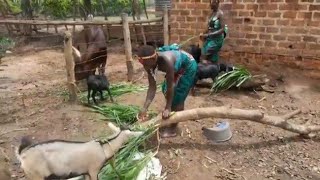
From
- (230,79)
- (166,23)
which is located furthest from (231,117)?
(166,23)

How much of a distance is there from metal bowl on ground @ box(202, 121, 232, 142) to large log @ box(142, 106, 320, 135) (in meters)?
0.21

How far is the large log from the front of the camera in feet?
13.3

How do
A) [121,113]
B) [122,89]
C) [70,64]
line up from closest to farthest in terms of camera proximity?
[121,113]
[70,64]
[122,89]

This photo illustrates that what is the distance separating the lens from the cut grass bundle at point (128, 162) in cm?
340

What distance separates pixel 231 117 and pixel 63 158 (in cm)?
219

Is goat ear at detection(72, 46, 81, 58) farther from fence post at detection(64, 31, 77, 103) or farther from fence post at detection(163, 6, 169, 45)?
fence post at detection(163, 6, 169, 45)

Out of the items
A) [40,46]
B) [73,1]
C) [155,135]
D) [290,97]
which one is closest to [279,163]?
[155,135]

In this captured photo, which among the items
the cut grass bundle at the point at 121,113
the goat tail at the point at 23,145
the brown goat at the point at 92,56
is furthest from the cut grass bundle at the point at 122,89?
the goat tail at the point at 23,145

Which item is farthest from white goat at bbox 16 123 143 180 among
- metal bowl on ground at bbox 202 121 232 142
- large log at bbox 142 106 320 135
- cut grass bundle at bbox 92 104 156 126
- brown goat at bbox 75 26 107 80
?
brown goat at bbox 75 26 107 80

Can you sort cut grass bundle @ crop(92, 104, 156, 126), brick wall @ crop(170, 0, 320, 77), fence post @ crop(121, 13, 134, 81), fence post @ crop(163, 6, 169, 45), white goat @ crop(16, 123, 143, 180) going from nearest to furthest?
white goat @ crop(16, 123, 143, 180)
cut grass bundle @ crop(92, 104, 156, 126)
brick wall @ crop(170, 0, 320, 77)
fence post @ crop(121, 13, 134, 81)
fence post @ crop(163, 6, 169, 45)

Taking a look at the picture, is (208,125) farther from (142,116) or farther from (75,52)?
(75,52)

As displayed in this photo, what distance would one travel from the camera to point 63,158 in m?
2.98

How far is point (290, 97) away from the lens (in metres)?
6.14

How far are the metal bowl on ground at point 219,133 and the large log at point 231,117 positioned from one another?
0.21 metres
